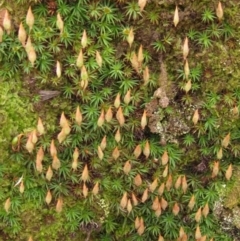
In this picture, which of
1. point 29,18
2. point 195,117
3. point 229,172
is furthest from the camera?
point 229,172

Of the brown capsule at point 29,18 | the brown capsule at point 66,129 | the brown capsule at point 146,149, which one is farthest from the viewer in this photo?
the brown capsule at point 146,149

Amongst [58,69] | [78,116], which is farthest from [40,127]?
[58,69]

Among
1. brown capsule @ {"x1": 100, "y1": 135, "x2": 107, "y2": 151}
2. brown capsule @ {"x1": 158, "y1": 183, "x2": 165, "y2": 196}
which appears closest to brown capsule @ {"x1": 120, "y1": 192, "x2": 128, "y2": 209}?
brown capsule @ {"x1": 158, "y1": 183, "x2": 165, "y2": 196}

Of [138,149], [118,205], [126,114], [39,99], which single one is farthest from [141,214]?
[39,99]

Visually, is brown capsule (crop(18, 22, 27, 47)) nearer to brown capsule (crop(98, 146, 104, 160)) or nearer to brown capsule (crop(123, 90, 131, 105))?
brown capsule (crop(123, 90, 131, 105))

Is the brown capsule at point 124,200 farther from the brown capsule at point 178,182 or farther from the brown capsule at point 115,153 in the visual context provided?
the brown capsule at point 178,182

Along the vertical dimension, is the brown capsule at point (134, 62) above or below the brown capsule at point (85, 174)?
above

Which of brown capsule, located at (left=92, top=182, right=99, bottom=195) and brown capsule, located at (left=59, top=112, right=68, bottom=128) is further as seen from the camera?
brown capsule, located at (left=92, top=182, right=99, bottom=195)

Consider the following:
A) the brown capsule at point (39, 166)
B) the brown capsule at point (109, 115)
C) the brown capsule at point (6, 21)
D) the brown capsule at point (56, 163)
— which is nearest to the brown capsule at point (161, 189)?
the brown capsule at point (109, 115)

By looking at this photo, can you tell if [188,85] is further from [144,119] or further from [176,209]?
[176,209]

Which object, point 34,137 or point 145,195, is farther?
point 145,195

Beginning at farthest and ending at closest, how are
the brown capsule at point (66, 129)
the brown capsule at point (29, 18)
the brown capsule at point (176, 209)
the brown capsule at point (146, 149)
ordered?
the brown capsule at point (176, 209) < the brown capsule at point (146, 149) < the brown capsule at point (66, 129) < the brown capsule at point (29, 18)

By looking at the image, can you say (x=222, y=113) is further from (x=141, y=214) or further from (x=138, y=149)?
(x=141, y=214)
